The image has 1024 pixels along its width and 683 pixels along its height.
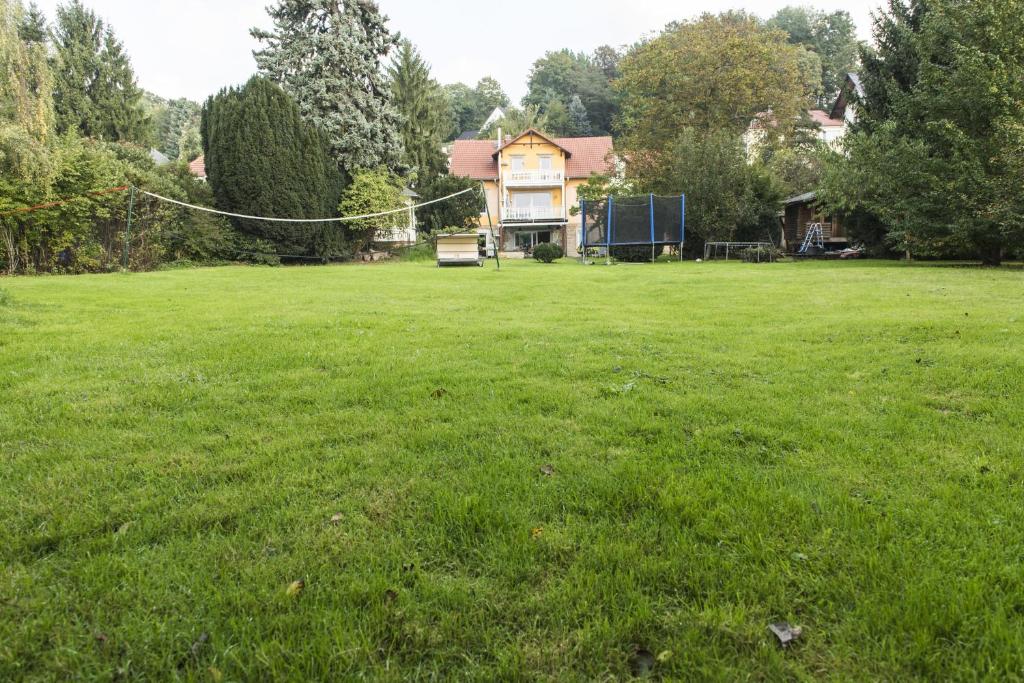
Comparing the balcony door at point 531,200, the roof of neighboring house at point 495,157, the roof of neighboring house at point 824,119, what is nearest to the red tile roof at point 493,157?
the roof of neighboring house at point 495,157

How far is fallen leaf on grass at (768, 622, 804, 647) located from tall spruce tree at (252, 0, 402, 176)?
2371cm

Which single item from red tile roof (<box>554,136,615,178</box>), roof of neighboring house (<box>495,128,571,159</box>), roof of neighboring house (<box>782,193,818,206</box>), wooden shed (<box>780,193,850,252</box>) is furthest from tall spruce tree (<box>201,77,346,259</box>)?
red tile roof (<box>554,136,615,178</box>)

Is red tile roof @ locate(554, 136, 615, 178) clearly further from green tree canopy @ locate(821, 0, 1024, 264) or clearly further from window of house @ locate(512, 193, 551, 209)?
green tree canopy @ locate(821, 0, 1024, 264)

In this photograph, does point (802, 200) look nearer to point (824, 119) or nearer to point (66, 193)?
point (66, 193)

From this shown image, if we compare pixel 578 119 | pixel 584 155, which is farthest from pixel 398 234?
pixel 578 119

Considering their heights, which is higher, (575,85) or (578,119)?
(575,85)

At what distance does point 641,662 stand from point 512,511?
81 cm

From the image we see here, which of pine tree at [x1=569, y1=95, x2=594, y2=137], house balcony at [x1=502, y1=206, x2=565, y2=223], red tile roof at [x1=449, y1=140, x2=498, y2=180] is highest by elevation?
pine tree at [x1=569, y1=95, x2=594, y2=137]

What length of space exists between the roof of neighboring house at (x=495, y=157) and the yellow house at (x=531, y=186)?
69 mm

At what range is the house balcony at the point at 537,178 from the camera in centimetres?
3797

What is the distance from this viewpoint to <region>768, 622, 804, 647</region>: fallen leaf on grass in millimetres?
1574

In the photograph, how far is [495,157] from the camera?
39156 mm

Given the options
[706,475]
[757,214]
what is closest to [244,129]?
[757,214]

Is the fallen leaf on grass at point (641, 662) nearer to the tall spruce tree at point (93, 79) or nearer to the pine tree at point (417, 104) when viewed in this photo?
the tall spruce tree at point (93, 79)
